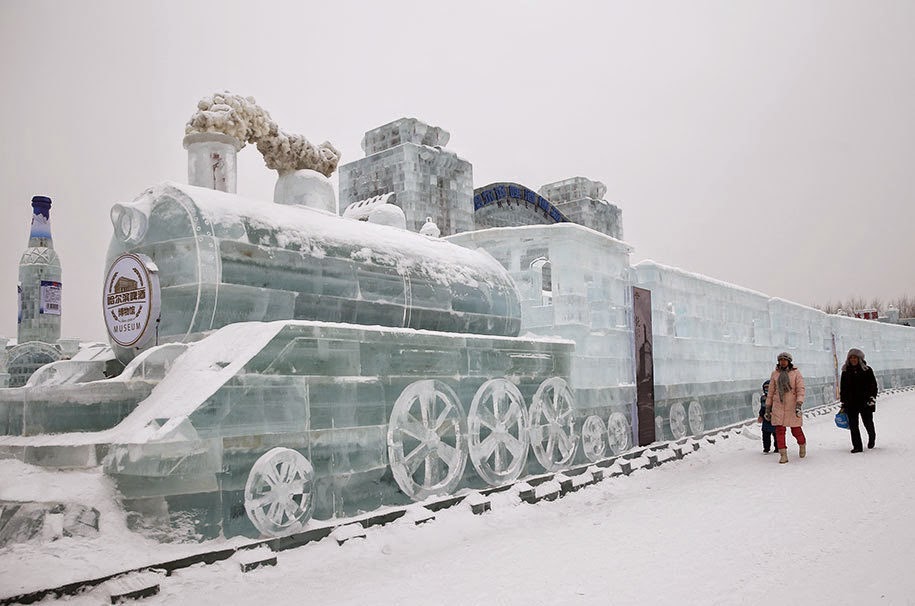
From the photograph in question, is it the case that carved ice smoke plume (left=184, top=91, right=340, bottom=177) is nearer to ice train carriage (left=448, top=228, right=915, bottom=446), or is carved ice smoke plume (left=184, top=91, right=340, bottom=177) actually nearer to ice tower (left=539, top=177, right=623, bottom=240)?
ice train carriage (left=448, top=228, right=915, bottom=446)

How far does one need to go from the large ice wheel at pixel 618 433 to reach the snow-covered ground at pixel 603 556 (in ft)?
5.82

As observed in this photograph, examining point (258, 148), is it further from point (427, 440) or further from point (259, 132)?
point (427, 440)

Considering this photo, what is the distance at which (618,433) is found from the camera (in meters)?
9.64

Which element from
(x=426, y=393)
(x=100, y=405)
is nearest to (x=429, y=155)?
(x=426, y=393)

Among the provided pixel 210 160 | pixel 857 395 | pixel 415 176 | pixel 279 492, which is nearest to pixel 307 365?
pixel 279 492

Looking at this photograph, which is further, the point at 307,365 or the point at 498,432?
the point at 498,432

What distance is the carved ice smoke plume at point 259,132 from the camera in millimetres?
6145

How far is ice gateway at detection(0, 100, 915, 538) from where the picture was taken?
15.0 ft

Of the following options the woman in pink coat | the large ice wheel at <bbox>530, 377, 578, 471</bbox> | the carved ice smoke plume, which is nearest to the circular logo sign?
the carved ice smoke plume

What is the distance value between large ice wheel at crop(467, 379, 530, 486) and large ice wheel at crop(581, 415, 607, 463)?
1.50 metres

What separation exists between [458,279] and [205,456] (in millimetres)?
3393

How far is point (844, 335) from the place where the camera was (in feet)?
76.7

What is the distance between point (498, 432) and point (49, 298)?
19.5 ft

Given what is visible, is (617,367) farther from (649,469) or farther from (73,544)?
(73,544)
